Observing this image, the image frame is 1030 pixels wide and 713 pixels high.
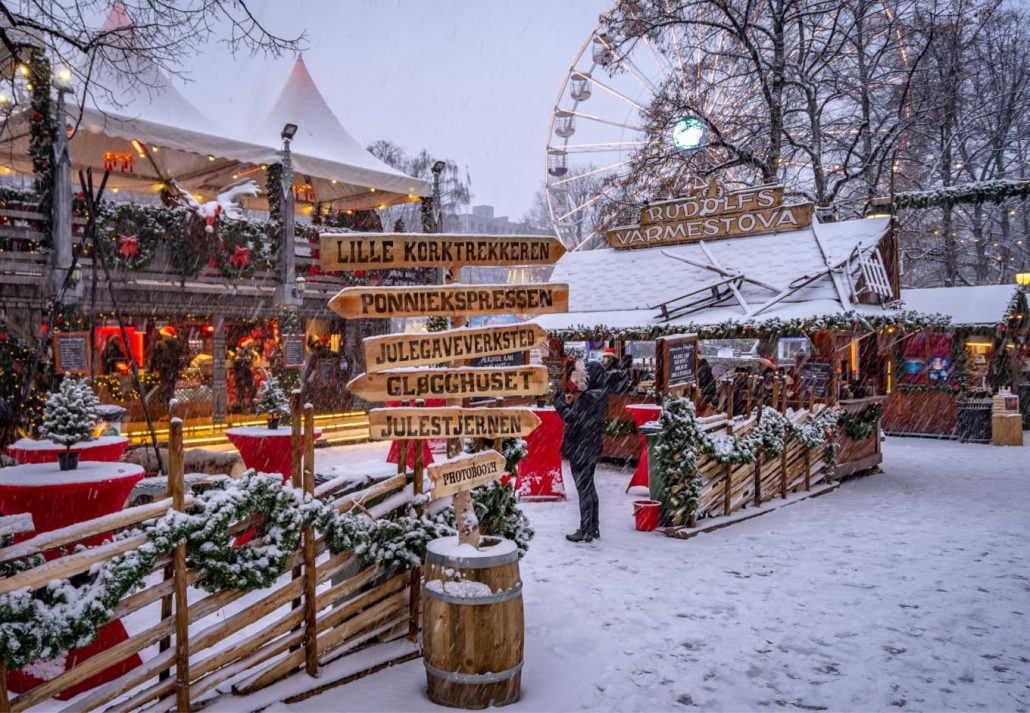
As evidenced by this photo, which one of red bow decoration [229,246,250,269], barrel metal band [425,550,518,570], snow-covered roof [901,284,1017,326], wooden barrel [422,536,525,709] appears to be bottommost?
wooden barrel [422,536,525,709]

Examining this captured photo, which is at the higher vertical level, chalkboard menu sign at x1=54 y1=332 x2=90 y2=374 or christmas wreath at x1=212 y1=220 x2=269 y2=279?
christmas wreath at x1=212 y1=220 x2=269 y2=279

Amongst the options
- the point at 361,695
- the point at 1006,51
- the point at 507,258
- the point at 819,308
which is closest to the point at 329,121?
the point at 819,308

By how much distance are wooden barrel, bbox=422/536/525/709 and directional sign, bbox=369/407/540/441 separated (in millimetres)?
705

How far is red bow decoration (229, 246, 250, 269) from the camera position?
14203 mm

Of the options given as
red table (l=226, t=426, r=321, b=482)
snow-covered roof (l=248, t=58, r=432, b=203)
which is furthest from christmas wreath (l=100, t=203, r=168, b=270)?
red table (l=226, t=426, r=321, b=482)

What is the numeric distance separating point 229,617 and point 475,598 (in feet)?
4.63

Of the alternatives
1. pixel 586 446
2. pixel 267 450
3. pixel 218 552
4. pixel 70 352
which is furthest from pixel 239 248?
pixel 218 552

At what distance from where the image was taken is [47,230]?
11.3 m

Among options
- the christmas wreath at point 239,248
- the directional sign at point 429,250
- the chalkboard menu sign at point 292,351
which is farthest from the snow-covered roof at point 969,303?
the directional sign at point 429,250

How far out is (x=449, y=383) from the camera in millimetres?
4387

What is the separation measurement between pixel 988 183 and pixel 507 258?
17.2 meters

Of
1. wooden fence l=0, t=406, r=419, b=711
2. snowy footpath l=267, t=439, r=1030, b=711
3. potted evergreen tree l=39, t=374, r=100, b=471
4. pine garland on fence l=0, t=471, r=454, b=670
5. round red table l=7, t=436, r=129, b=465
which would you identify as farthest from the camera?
round red table l=7, t=436, r=129, b=465

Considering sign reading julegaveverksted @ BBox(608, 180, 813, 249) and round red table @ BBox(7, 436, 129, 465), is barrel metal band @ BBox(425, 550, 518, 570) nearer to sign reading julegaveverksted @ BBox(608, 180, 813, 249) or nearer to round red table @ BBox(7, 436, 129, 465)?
round red table @ BBox(7, 436, 129, 465)

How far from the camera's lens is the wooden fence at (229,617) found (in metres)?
3.22
